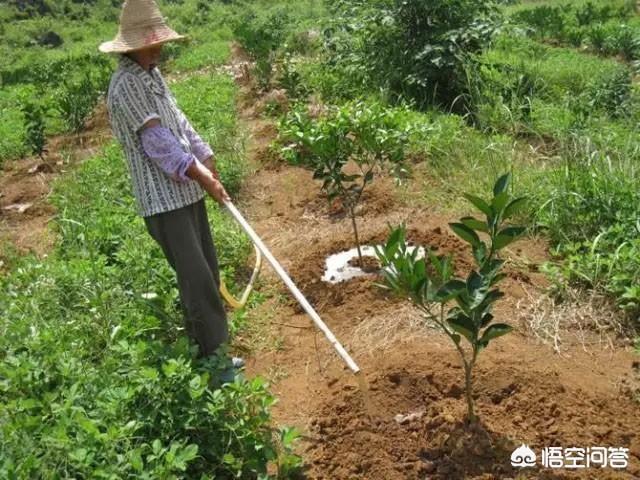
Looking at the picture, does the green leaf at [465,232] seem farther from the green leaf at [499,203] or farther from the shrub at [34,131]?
the shrub at [34,131]

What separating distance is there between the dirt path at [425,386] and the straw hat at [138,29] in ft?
6.16

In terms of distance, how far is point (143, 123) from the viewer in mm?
2861

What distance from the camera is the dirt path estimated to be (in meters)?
2.57

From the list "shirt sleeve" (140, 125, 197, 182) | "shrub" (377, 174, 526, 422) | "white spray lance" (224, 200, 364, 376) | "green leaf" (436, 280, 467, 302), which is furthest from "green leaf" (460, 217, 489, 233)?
"shirt sleeve" (140, 125, 197, 182)

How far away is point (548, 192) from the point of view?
14.9ft

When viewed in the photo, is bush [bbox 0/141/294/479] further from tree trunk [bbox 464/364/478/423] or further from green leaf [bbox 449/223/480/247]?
green leaf [bbox 449/223/480/247]

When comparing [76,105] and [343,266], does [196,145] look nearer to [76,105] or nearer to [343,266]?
[343,266]

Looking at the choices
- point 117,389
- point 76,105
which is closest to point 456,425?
point 117,389

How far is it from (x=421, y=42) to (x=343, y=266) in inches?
168

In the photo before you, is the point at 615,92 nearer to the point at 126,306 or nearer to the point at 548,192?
the point at 548,192

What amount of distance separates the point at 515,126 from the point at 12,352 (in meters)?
4.29

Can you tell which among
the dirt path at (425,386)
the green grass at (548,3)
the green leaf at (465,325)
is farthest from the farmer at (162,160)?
the green grass at (548,3)

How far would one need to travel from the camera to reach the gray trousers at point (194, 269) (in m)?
3.09

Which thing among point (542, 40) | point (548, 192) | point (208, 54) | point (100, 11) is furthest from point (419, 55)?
point (100, 11)
